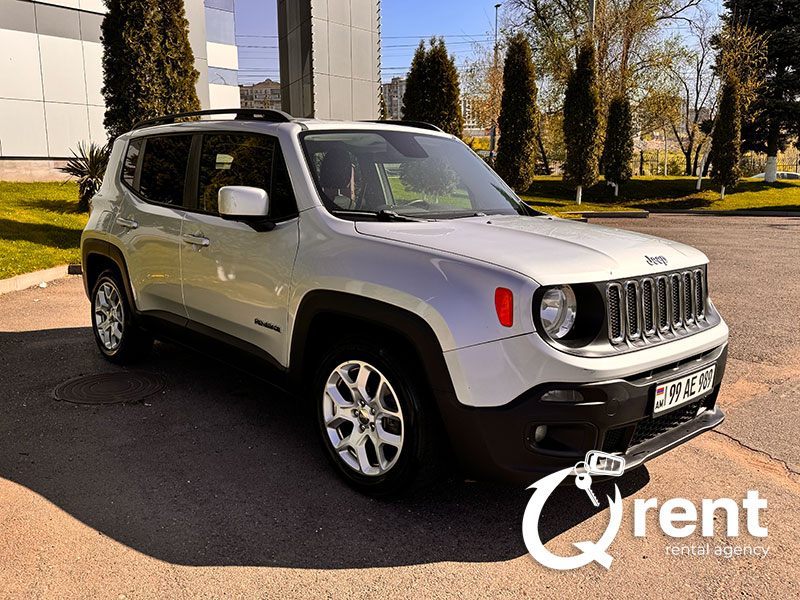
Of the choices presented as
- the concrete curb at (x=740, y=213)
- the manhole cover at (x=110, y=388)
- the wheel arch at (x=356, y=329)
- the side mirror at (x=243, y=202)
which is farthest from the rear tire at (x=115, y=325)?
the concrete curb at (x=740, y=213)

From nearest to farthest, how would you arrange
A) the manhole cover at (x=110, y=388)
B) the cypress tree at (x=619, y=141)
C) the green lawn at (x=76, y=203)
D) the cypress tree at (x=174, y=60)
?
the manhole cover at (x=110, y=388)
the green lawn at (x=76, y=203)
the cypress tree at (x=174, y=60)
the cypress tree at (x=619, y=141)

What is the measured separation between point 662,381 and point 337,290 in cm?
161

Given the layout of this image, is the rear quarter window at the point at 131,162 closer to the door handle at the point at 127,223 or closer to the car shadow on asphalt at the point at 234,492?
the door handle at the point at 127,223

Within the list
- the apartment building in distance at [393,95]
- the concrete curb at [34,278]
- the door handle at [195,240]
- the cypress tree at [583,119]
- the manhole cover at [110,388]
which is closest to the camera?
the door handle at [195,240]

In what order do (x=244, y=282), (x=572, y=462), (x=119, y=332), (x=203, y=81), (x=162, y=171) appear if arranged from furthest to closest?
(x=203, y=81)
(x=119, y=332)
(x=162, y=171)
(x=244, y=282)
(x=572, y=462)

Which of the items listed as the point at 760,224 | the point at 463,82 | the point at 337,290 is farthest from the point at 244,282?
the point at 463,82

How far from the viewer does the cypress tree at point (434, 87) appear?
777 inches

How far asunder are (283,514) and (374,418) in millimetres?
653

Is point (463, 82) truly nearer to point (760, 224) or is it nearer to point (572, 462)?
→ point (760, 224)

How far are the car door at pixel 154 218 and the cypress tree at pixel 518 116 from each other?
1954cm

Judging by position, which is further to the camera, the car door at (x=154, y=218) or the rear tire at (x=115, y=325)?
the rear tire at (x=115, y=325)

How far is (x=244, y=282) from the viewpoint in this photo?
395 centimetres

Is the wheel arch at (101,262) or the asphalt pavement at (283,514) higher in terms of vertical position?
the wheel arch at (101,262)

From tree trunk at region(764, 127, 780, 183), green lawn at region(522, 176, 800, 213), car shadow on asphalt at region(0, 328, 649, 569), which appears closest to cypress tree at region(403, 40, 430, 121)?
green lawn at region(522, 176, 800, 213)
